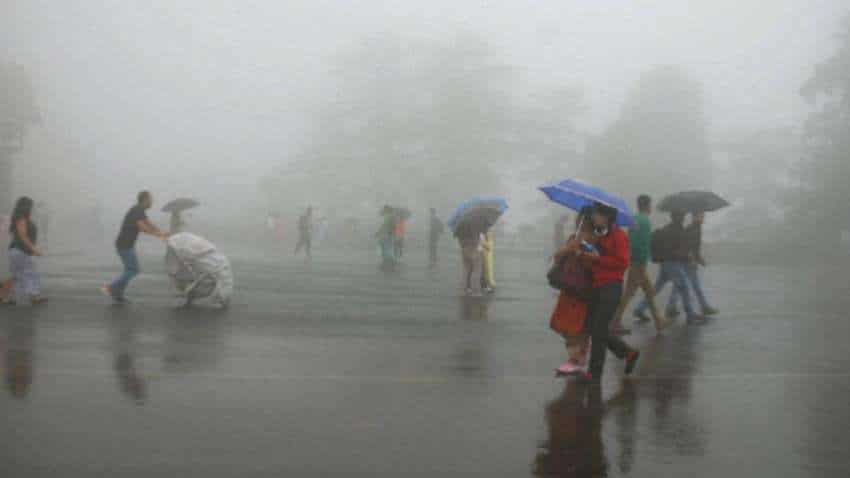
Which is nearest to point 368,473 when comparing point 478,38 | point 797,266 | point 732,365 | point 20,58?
point 732,365

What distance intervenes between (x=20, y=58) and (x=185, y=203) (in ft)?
144

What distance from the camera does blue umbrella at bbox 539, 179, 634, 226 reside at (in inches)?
304

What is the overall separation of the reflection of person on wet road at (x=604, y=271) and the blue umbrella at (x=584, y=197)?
99 millimetres

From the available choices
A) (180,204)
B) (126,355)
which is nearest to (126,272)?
(126,355)

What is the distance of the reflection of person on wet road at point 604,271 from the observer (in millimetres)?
7781

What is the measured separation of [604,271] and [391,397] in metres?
2.14

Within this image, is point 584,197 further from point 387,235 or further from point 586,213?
point 387,235

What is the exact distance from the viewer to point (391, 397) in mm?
7035

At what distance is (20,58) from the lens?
5756cm

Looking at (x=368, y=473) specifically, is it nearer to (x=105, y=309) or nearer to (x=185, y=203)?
(x=105, y=309)

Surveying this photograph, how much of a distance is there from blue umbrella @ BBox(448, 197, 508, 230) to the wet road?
3427 mm

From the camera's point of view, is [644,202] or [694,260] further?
[694,260]

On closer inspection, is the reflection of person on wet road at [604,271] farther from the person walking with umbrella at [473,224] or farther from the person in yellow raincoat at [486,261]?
the person in yellow raincoat at [486,261]

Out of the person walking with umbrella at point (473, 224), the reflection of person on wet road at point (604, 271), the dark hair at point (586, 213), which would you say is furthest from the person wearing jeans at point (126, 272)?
the reflection of person on wet road at point (604, 271)
